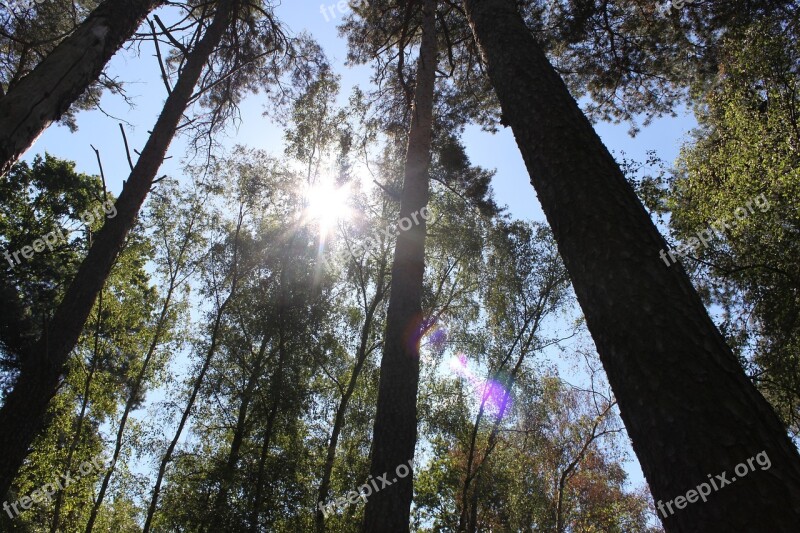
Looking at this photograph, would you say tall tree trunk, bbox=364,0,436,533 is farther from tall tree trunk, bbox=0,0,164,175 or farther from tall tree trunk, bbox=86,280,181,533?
tall tree trunk, bbox=86,280,181,533

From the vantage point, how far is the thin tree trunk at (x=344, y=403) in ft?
35.2

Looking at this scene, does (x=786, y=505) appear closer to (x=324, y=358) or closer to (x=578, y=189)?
(x=578, y=189)

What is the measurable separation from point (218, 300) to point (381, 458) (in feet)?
33.1

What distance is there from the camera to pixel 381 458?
Answer: 4.00m

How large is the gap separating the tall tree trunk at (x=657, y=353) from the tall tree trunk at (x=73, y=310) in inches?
155

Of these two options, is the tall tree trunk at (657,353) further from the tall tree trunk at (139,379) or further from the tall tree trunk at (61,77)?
the tall tree trunk at (139,379)

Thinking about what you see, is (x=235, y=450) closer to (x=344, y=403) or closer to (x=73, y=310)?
(x=344, y=403)

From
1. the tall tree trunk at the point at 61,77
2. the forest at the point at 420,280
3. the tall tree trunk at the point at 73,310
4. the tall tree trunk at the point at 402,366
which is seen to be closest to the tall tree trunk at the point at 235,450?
the forest at the point at 420,280

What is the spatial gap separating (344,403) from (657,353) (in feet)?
38.9

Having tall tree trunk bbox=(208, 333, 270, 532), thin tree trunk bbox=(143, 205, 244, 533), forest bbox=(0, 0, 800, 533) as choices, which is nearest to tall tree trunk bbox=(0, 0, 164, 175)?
forest bbox=(0, 0, 800, 533)

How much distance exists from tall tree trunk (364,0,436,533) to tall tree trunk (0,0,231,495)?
2.69 meters

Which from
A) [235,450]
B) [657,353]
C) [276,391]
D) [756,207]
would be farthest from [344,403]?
[657,353]

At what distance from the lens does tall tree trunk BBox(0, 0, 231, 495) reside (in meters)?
3.29

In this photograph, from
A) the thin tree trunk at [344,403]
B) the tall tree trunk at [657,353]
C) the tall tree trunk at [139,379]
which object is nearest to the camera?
the tall tree trunk at [657,353]
